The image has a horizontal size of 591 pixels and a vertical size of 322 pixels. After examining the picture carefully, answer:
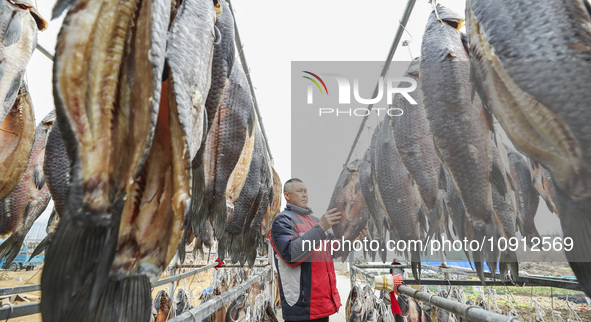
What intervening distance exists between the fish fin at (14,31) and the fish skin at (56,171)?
1.43 feet

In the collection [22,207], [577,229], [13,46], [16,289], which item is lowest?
[16,289]

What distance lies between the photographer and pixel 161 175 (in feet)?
2.29

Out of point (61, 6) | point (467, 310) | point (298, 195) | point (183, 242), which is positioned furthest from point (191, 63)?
point (298, 195)

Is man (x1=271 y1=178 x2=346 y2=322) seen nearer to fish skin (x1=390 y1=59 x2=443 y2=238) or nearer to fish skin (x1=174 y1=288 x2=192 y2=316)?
fish skin (x1=390 y1=59 x2=443 y2=238)

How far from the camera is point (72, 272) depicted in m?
0.52

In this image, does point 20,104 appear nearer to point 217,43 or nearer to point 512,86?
point 217,43

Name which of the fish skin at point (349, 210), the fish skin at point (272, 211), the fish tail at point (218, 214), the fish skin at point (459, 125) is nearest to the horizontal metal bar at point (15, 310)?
the fish tail at point (218, 214)

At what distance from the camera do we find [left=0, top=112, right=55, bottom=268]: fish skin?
191 cm

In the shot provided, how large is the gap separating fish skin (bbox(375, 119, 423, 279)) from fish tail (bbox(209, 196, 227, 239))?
1.34 meters

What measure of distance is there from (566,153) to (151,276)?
3.49 ft

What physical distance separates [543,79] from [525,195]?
8.30 ft

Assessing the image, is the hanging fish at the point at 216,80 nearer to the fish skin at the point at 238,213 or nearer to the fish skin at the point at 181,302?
the fish skin at the point at 238,213

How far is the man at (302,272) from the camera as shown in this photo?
316 centimetres

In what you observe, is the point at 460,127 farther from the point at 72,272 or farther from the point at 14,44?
the point at 14,44
